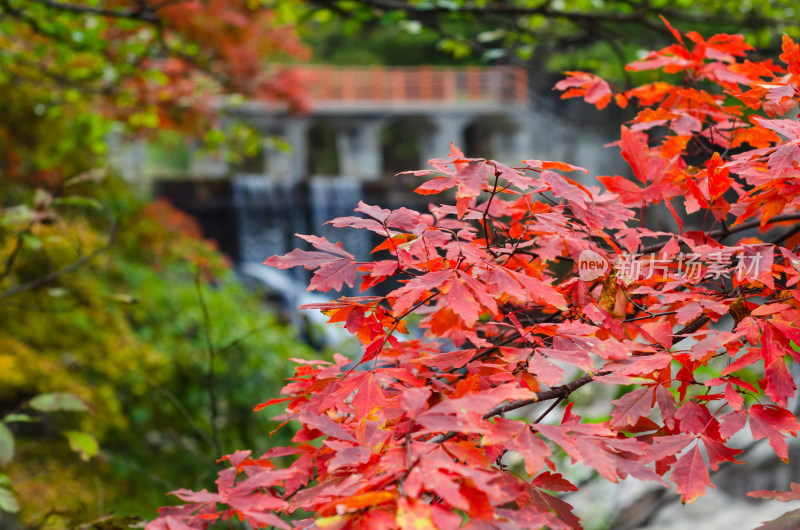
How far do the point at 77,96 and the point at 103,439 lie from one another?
6.39ft

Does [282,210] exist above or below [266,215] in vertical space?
above

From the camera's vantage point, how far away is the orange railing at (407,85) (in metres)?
13.6

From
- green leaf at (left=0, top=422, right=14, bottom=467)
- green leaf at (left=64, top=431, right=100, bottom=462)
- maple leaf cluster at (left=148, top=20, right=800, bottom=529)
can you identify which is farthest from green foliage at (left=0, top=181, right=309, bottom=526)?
maple leaf cluster at (left=148, top=20, right=800, bottom=529)

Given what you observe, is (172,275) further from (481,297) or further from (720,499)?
(481,297)

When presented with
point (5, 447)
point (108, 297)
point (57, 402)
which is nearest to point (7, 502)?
point (5, 447)

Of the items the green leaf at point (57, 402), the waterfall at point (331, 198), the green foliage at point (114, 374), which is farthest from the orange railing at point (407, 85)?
the green leaf at point (57, 402)

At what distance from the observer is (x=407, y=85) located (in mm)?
14094

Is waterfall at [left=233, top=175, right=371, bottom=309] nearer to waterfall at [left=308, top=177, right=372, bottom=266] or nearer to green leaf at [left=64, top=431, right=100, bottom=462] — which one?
waterfall at [left=308, top=177, right=372, bottom=266]

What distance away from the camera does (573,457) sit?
58 centimetres

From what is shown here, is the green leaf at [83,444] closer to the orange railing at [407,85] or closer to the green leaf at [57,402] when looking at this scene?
the green leaf at [57,402]

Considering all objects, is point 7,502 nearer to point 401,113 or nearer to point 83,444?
point 83,444

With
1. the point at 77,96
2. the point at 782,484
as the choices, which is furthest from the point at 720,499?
the point at 77,96

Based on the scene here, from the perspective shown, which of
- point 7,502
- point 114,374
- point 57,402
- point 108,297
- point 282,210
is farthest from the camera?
point 282,210

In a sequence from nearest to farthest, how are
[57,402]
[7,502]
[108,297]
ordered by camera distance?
[7,502] → [57,402] → [108,297]
